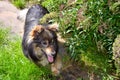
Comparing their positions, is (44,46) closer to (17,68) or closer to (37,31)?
(37,31)

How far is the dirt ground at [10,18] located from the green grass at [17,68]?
133 cm

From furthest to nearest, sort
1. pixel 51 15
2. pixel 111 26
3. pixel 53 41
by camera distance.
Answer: pixel 51 15 < pixel 53 41 < pixel 111 26

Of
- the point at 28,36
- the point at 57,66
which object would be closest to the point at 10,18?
the point at 28,36

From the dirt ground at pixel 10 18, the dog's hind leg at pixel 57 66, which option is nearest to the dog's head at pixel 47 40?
the dog's hind leg at pixel 57 66

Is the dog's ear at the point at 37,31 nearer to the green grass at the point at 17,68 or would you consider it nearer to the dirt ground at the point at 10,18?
the green grass at the point at 17,68

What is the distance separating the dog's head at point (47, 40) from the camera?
17.1 ft

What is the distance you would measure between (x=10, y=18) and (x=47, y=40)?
11.9 feet

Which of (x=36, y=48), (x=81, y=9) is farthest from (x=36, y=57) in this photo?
(x=81, y=9)

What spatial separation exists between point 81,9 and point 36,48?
894 mm

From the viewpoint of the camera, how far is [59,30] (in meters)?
5.46

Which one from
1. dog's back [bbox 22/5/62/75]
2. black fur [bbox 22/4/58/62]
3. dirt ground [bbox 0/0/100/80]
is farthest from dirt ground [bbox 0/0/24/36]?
dog's back [bbox 22/5/62/75]

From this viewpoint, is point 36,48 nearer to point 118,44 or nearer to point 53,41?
point 53,41

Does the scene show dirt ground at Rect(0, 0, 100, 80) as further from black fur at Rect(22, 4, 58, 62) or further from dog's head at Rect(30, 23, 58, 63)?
black fur at Rect(22, 4, 58, 62)

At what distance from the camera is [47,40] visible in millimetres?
5262
